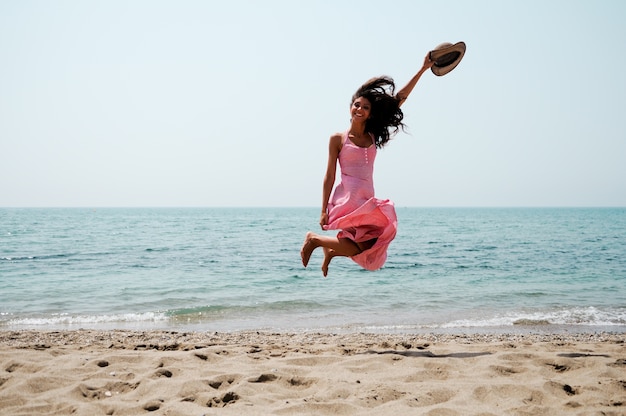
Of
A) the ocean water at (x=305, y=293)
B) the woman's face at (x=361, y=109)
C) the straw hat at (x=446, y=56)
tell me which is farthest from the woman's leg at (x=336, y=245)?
the ocean water at (x=305, y=293)

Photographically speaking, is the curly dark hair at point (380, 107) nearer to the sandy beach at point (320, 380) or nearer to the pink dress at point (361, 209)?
the pink dress at point (361, 209)

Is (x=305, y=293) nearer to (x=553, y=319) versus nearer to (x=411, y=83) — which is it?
(x=553, y=319)

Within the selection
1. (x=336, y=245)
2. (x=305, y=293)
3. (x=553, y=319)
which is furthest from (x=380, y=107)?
(x=305, y=293)

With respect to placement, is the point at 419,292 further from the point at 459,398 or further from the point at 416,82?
the point at 459,398

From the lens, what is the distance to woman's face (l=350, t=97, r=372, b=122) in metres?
5.38

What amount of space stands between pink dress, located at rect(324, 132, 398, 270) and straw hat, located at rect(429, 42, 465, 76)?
1.33 m

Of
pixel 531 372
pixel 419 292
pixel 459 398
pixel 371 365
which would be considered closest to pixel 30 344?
pixel 371 365

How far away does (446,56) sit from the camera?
579 cm

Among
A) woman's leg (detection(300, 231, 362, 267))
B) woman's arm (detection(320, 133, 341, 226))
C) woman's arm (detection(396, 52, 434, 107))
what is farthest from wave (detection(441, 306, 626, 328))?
woman's arm (detection(396, 52, 434, 107))

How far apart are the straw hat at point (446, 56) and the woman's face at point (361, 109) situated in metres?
1.00

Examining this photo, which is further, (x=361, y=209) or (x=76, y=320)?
(x=76, y=320)

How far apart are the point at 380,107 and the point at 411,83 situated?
573mm

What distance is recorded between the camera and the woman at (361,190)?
521 cm

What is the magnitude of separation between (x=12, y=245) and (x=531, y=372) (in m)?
26.4
